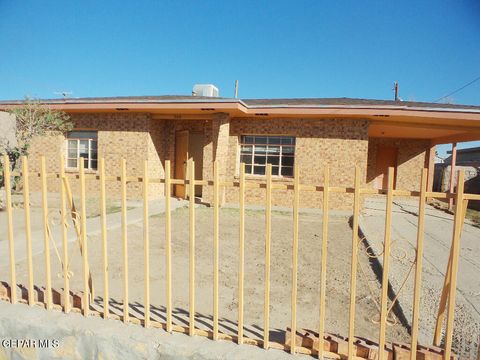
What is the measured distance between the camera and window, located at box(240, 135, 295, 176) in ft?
35.7

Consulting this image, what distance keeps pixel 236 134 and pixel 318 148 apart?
2.93 meters

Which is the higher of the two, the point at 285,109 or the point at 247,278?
the point at 285,109

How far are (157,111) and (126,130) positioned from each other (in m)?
1.47

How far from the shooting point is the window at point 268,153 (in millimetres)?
10883

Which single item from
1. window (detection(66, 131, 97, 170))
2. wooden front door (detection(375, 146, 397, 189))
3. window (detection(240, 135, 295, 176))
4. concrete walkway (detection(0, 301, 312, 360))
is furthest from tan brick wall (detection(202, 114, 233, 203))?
wooden front door (detection(375, 146, 397, 189))

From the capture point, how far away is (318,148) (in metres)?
10.4

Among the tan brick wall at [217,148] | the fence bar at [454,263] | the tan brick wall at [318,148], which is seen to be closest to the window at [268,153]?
the tan brick wall at [318,148]

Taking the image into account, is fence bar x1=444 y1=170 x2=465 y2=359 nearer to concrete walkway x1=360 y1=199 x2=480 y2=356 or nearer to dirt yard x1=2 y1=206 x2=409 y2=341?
concrete walkway x1=360 y1=199 x2=480 y2=356

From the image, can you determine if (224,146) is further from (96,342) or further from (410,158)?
(410,158)

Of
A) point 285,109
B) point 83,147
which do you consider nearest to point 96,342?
point 285,109

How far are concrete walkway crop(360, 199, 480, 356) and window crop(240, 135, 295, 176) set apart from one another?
3.14 metres

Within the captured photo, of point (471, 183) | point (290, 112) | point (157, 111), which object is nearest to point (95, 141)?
point (157, 111)

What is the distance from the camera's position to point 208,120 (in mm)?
11125

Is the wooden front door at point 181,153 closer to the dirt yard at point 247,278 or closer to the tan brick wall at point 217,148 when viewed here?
the tan brick wall at point 217,148
